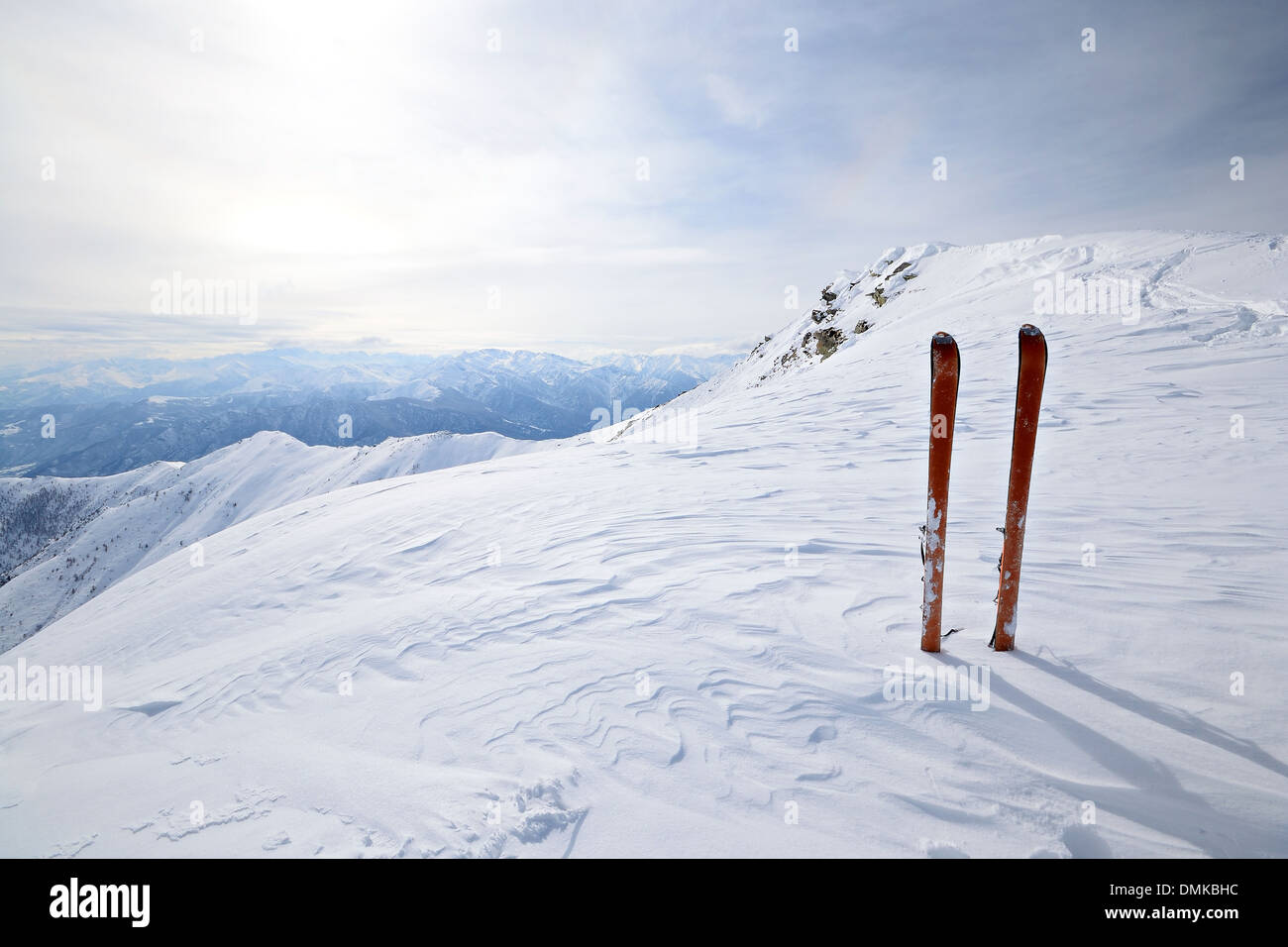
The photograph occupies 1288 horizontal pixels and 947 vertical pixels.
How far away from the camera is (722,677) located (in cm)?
351

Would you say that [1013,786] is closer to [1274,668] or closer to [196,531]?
[1274,668]

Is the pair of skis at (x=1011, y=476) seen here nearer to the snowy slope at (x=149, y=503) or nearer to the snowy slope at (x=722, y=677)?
the snowy slope at (x=722, y=677)

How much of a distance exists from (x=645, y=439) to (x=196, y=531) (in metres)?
121

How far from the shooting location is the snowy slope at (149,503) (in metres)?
79.9

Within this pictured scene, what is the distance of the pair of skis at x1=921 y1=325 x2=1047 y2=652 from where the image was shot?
312cm

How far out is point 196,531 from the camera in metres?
99.9

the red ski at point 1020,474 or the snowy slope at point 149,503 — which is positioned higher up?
the red ski at point 1020,474

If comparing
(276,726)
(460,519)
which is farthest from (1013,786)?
(460,519)

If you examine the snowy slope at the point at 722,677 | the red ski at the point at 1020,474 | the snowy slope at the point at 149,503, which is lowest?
the snowy slope at the point at 149,503

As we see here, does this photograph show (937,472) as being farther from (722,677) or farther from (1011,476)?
(722,677)

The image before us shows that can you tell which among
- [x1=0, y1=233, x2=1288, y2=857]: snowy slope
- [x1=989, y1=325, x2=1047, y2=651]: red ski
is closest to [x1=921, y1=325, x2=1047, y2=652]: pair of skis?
[x1=989, y1=325, x2=1047, y2=651]: red ski

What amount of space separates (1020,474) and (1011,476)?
0.10 metres

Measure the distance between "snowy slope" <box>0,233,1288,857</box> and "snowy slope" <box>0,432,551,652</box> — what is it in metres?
89.3

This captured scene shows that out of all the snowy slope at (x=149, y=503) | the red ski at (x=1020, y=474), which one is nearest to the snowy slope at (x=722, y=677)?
the red ski at (x=1020, y=474)
